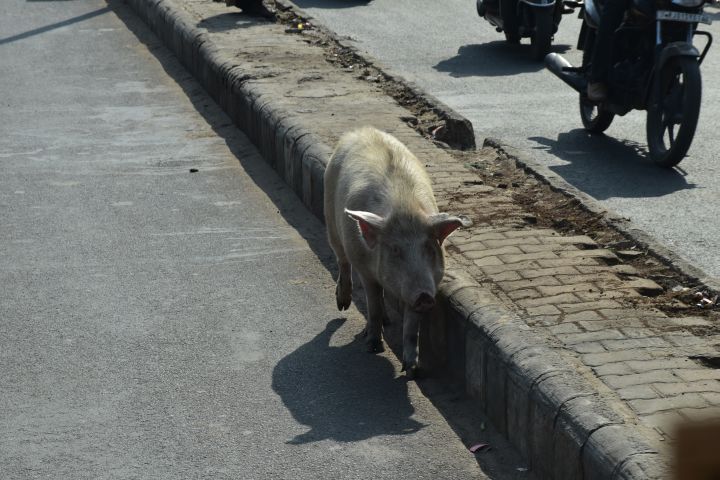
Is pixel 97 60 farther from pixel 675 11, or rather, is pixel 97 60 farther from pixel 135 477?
pixel 135 477

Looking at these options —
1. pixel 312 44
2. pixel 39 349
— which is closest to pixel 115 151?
pixel 312 44

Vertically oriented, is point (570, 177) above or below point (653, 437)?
below

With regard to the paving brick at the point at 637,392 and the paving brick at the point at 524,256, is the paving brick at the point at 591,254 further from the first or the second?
the paving brick at the point at 637,392

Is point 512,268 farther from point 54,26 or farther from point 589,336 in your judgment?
point 54,26

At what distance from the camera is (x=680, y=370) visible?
14.3 feet

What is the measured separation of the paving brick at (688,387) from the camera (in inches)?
162

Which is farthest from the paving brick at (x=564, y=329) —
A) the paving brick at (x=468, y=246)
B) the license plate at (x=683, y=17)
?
the license plate at (x=683, y=17)

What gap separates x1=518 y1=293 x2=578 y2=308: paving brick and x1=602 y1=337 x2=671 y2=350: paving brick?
1.71 ft

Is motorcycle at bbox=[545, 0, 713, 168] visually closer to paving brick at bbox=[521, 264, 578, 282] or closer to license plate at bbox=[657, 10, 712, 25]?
license plate at bbox=[657, 10, 712, 25]

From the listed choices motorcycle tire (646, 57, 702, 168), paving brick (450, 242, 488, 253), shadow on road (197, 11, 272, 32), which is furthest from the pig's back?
shadow on road (197, 11, 272, 32)

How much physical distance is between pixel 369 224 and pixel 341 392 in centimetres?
78

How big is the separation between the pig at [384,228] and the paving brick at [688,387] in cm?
116

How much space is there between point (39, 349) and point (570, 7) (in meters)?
10.5

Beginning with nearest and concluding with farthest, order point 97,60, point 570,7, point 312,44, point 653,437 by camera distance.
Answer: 1. point 653,437
2. point 312,44
3. point 97,60
4. point 570,7
